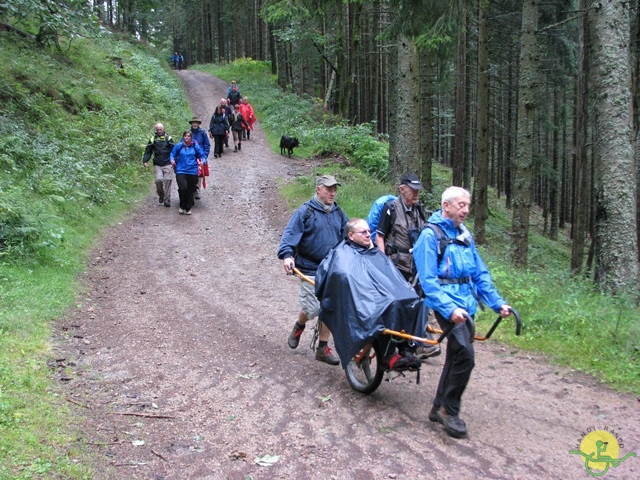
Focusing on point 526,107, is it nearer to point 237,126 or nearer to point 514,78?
point 237,126

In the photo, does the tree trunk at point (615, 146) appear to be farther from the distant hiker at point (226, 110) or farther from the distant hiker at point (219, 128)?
the distant hiker at point (226, 110)

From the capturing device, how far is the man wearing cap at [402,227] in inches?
255

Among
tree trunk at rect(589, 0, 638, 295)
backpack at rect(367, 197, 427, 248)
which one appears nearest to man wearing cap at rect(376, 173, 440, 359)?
backpack at rect(367, 197, 427, 248)

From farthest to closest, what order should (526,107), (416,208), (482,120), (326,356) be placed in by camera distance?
(482,120), (526,107), (416,208), (326,356)

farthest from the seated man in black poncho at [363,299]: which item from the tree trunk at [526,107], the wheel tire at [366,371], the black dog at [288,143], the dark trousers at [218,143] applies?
the black dog at [288,143]

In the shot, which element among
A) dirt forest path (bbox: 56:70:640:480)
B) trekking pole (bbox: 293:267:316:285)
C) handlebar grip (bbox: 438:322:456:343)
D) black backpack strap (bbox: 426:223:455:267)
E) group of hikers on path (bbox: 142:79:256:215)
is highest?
group of hikers on path (bbox: 142:79:256:215)

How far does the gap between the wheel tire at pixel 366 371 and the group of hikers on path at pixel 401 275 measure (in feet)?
0.63

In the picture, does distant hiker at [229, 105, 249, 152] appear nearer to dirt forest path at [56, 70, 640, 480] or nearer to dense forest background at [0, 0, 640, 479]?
dense forest background at [0, 0, 640, 479]

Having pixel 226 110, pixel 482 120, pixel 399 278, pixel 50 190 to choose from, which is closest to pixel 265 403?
pixel 399 278

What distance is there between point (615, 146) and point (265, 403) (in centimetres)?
645

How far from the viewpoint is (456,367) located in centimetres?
463

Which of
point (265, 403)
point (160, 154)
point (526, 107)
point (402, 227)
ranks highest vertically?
point (526, 107)

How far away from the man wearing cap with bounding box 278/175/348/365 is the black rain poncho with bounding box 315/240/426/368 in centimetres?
67

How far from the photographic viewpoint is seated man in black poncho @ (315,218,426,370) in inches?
196
